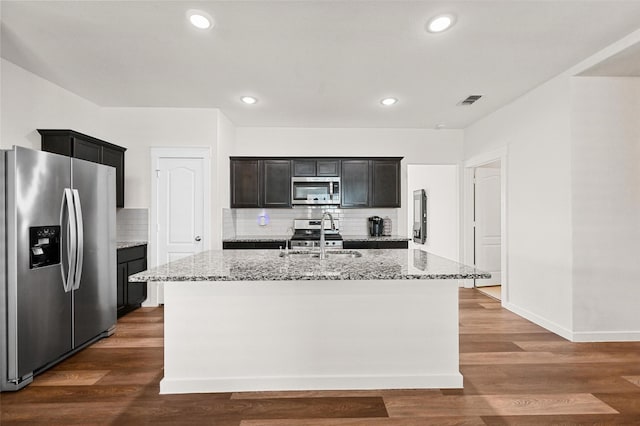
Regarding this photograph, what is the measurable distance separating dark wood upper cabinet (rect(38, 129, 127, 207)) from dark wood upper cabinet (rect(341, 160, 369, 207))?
3.12 meters

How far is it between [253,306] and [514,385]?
77.5 inches

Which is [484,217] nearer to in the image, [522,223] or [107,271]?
[522,223]

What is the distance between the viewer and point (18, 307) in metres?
2.39

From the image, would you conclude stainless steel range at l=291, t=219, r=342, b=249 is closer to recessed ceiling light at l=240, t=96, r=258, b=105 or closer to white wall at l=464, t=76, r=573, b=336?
recessed ceiling light at l=240, t=96, r=258, b=105

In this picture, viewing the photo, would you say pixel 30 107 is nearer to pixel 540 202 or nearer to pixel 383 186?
pixel 383 186

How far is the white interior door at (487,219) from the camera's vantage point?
214 inches

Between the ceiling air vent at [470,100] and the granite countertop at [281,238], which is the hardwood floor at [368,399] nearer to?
the granite countertop at [281,238]

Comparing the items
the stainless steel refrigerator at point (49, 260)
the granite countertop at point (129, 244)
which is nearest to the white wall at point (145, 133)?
the granite countertop at point (129, 244)

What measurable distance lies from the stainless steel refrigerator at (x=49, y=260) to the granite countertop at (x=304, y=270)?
109 centimetres

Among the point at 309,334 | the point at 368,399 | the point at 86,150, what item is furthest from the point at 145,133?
the point at 368,399

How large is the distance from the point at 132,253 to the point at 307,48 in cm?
318

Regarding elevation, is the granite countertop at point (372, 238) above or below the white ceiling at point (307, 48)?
below

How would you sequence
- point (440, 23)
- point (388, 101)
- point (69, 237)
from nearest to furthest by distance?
point (440, 23), point (69, 237), point (388, 101)

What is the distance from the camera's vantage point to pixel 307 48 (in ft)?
9.24
